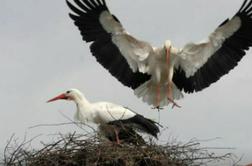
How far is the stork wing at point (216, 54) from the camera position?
943cm

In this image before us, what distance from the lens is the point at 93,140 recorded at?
6941 mm

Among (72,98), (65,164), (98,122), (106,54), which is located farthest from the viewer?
(106,54)

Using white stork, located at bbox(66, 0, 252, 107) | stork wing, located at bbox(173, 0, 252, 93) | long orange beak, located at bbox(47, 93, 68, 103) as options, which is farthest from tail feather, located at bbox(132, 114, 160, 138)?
Answer: stork wing, located at bbox(173, 0, 252, 93)

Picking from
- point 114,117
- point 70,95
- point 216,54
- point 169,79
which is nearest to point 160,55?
point 169,79

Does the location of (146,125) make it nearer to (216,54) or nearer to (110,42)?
(110,42)

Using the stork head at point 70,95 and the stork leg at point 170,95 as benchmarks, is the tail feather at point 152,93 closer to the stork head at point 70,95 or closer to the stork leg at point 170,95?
the stork leg at point 170,95

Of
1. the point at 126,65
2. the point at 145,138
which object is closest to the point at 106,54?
the point at 126,65

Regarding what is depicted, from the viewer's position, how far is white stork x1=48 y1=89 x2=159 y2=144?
7633 millimetres

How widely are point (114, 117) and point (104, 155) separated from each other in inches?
43.2

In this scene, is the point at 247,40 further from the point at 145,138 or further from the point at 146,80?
the point at 145,138

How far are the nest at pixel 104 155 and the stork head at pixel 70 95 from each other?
1.32 metres

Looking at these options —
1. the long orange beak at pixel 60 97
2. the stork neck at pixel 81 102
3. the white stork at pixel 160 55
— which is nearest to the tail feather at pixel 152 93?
the white stork at pixel 160 55

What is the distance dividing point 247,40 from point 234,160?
317 centimetres

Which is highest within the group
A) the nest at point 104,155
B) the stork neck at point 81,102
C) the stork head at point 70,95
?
the stork head at point 70,95
